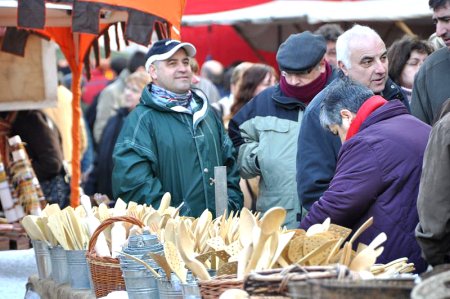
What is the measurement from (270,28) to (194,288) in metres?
9.68

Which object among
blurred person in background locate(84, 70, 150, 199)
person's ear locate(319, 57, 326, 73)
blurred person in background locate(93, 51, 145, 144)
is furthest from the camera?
blurred person in background locate(93, 51, 145, 144)

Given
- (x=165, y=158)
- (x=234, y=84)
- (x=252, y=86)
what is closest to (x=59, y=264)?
(x=165, y=158)

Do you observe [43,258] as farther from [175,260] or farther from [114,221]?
[175,260]

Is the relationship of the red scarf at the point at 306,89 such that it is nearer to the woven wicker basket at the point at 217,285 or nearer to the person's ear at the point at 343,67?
the person's ear at the point at 343,67

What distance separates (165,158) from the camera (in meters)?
5.10

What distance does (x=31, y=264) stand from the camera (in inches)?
252

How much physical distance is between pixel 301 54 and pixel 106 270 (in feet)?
5.27

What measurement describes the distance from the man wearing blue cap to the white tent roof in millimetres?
4768

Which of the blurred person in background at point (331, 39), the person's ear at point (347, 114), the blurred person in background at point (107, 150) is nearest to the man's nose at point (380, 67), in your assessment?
the person's ear at point (347, 114)

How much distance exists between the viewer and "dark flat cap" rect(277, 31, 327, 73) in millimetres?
4986

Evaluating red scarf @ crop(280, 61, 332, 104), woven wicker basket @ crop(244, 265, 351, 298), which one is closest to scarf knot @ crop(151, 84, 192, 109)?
red scarf @ crop(280, 61, 332, 104)

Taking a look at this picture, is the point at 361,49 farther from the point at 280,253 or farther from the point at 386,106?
the point at 280,253

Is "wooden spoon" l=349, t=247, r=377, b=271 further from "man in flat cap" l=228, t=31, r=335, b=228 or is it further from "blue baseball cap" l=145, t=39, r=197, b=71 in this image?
"blue baseball cap" l=145, t=39, r=197, b=71

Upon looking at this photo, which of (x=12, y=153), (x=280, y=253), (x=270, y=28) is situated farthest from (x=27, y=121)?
(x=270, y=28)
